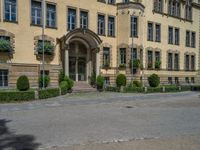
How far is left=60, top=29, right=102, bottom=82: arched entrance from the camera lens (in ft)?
100

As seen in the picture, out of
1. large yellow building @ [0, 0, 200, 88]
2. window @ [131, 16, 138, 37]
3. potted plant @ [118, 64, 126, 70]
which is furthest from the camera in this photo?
window @ [131, 16, 138, 37]

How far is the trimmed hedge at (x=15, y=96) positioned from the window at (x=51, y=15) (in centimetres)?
1050

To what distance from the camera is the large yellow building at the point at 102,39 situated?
90.8ft

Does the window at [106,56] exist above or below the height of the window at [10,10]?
below

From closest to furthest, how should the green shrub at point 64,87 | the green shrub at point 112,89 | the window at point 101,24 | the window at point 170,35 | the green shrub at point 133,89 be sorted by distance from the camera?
the green shrub at point 64,87 → the green shrub at point 133,89 → the green shrub at point 112,89 → the window at point 101,24 → the window at point 170,35

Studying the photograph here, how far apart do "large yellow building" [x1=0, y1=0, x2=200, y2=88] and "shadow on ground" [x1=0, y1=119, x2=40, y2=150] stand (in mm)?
17312

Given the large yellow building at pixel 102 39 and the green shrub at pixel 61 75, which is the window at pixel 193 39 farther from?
the green shrub at pixel 61 75

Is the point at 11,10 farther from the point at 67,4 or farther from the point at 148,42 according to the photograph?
the point at 148,42

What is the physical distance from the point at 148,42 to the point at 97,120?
2714cm

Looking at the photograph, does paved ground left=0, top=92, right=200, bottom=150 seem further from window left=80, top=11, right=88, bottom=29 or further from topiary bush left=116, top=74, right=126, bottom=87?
window left=80, top=11, right=88, bottom=29

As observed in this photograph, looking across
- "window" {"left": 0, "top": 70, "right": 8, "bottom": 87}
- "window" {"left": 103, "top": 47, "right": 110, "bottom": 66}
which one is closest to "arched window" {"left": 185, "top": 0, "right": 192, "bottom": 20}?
"window" {"left": 103, "top": 47, "right": 110, "bottom": 66}

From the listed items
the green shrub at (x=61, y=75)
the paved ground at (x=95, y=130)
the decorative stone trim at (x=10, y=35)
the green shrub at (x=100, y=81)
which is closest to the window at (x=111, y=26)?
the green shrub at (x=100, y=81)

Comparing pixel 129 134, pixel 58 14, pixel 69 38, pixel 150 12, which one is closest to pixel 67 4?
pixel 58 14

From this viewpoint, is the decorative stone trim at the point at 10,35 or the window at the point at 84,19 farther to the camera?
the window at the point at 84,19
